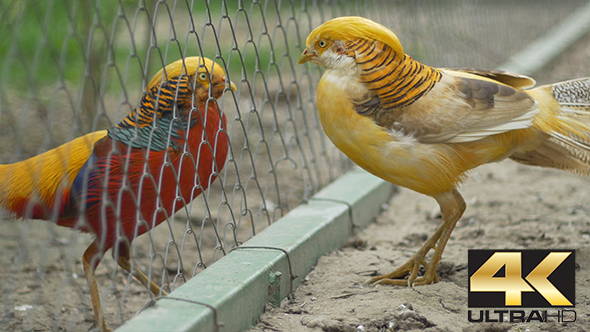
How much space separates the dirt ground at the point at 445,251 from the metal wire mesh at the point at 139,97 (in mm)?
493

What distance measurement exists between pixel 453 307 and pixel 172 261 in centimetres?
210

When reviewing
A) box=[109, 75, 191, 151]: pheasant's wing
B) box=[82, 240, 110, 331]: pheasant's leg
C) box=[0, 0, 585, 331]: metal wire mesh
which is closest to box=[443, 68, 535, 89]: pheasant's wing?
box=[0, 0, 585, 331]: metal wire mesh

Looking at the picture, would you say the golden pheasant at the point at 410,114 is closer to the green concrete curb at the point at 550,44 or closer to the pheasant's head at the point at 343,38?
the pheasant's head at the point at 343,38

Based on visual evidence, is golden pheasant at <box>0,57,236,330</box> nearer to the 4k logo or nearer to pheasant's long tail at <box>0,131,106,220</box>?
pheasant's long tail at <box>0,131,106,220</box>

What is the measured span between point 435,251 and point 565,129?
91 cm

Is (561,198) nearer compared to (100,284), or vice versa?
(100,284)

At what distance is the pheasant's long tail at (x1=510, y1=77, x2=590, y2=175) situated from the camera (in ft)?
9.76

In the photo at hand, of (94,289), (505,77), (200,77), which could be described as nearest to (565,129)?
(505,77)

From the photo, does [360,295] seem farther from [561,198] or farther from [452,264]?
[561,198]

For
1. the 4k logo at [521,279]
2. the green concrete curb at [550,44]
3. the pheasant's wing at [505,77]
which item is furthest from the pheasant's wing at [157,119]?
the green concrete curb at [550,44]

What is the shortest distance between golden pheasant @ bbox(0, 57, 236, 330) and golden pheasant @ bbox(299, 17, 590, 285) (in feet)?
1.85

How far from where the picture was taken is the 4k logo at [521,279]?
2.59m

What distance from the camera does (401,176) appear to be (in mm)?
2676

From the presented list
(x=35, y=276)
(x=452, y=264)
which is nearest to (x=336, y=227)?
(x=452, y=264)
